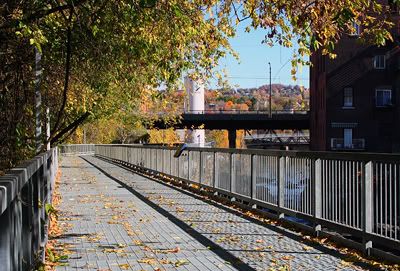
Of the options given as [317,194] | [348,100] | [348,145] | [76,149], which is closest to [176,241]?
[317,194]

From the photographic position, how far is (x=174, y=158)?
22219 mm

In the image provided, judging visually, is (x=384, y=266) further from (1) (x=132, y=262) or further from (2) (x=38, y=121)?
(2) (x=38, y=121)

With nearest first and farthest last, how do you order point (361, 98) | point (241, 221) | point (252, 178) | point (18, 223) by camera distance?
point (18, 223), point (241, 221), point (252, 178), point (361, 98)

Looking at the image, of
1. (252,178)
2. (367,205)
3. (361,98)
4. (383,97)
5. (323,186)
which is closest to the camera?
(367,205)

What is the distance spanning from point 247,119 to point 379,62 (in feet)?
124

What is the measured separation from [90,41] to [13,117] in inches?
84.0

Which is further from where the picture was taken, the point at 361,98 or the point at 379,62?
the point at 361,98

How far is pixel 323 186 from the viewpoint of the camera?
9.80 metres

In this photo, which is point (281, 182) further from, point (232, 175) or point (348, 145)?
point (348, 145)

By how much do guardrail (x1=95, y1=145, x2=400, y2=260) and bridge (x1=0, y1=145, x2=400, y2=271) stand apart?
0.02 m

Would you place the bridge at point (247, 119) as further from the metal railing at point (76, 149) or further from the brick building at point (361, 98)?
the brick building at point (361, 98)

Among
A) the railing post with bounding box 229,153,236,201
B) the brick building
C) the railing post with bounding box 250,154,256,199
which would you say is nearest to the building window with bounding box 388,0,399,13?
the railing post with bounding box 250,154,256,199

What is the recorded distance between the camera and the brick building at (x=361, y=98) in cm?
5741

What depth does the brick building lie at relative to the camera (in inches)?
2260
